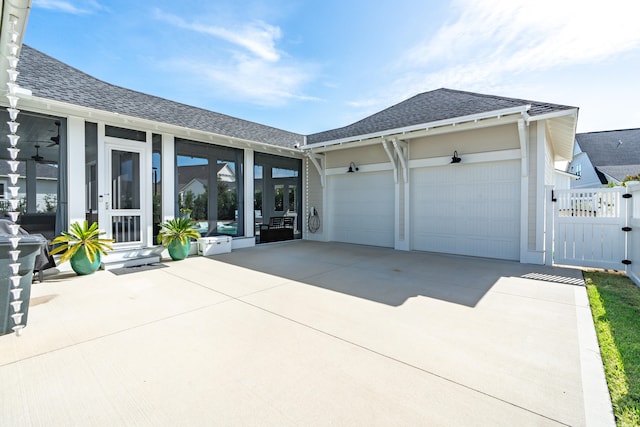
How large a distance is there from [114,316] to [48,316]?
742 mm

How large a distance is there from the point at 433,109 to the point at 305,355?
7.29m

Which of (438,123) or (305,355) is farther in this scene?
(438,123)

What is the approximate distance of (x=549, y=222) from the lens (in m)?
5.93

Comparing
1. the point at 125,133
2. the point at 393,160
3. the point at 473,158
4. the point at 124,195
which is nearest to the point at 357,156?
the point at 393,160

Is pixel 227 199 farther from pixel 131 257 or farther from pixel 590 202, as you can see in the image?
pixel 590 202

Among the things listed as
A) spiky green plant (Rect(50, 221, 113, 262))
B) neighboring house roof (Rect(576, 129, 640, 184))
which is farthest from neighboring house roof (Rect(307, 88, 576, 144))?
neighboring house roof (Rect(576, 129, 640, 184))

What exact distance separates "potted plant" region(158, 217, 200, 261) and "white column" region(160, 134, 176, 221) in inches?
16.6

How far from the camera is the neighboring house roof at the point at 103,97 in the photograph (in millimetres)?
5328

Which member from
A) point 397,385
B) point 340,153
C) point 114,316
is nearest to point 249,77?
point 340,153

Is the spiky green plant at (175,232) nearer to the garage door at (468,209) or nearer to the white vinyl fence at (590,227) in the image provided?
the garage door at (468,209)

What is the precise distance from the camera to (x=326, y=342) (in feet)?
8.75

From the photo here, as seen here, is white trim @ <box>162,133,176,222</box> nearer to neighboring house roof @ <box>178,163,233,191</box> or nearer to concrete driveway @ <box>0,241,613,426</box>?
neighboring house roof @ <box>178,163,233,191</box>

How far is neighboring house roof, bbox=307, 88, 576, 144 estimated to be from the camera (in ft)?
20.4

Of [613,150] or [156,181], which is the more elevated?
[613,150]
